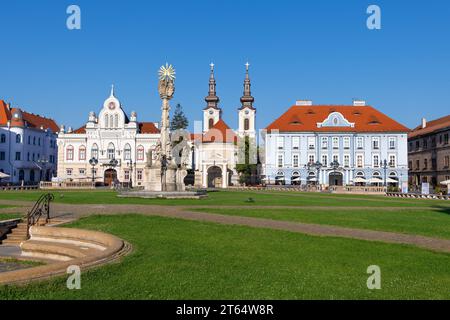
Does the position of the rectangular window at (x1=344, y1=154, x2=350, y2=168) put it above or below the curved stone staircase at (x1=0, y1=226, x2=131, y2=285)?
above

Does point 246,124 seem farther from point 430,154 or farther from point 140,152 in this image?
point 430,154

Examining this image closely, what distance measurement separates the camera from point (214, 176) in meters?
83.5

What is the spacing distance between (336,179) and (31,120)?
6257cm

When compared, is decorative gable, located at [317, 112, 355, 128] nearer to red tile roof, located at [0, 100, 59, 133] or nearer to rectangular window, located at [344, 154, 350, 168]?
rectangular window, located at [344, 154, 350, 168]

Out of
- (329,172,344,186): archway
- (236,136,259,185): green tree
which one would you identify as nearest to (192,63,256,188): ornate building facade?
(236,136,259,185): green tree

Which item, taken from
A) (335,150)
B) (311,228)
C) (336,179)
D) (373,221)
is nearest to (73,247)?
(311,228)

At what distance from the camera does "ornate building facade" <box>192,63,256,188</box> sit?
79.6m

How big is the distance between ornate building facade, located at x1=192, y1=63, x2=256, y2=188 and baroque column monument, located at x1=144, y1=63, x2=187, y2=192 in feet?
126

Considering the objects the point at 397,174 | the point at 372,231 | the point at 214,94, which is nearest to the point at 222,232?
the point at 372,231

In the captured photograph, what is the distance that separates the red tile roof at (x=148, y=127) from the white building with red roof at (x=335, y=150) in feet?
81.4

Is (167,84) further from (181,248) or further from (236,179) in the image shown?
(236,179)

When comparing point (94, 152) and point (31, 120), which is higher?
point (31, 120)

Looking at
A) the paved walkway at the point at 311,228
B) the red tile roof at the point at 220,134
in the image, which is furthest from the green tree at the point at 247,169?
the paved walkway at the point at 311,228

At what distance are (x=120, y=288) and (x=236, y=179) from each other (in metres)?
74.9
